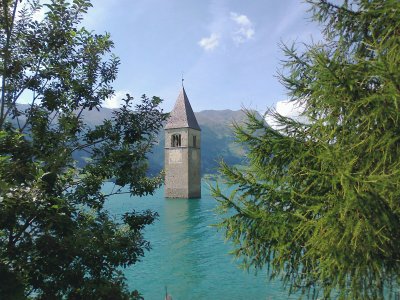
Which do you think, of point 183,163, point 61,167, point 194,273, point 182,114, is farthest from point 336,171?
point 182,114

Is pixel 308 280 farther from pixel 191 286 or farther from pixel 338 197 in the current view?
pixel 191 286

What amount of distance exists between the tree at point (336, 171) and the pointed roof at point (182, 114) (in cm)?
5583

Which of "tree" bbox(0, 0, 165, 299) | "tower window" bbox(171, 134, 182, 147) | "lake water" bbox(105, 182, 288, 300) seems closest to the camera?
"tree" bbox(0, 0, 165, 299)

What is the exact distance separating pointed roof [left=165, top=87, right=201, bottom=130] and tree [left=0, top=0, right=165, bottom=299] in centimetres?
5640

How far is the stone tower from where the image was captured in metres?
60.8

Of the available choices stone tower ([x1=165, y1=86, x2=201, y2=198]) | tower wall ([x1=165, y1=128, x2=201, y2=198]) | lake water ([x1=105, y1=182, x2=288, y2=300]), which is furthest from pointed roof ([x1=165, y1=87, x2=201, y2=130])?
lake water ([x1=105, y1=182, x2=288, y2=300])

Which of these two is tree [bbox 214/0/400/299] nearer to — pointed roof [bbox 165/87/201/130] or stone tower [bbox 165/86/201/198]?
stone tower [bbox 165/86/201/198]

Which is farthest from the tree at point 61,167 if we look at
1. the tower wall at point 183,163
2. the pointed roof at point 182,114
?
the pointed roof at point 182,114

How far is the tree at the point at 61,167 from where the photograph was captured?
4.73 metres

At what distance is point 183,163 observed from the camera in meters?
62.1

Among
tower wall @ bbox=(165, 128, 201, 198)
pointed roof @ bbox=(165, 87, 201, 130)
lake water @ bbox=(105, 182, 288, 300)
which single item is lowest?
lake water @ bbox=(105, 182, 288, 300)

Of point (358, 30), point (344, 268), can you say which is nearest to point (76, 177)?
point (344, 268)

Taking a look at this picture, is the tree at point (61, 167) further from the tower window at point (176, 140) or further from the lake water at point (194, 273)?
the tower window at point (176, 140)

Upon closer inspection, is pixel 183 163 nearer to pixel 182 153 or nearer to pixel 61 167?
pixel 182 153
